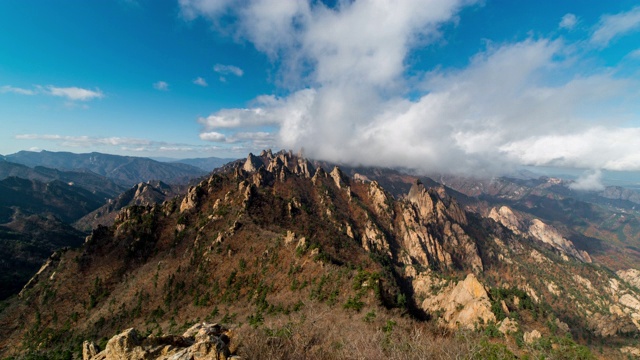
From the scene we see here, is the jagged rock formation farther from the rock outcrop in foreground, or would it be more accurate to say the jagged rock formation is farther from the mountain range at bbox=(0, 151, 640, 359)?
the rock outcrop in foreground

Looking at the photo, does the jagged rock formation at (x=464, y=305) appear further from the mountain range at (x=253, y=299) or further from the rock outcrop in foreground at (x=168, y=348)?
the rock outcrop in foreground at (x=168, y=348)

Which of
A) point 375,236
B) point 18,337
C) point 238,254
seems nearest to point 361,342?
point 238,254

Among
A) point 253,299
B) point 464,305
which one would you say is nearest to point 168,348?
point 253,299

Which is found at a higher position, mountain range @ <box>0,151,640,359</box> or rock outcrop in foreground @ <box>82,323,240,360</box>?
rock outcrop in foreground @ <box>82,323,240,360</box>

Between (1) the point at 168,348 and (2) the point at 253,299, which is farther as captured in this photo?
(2) the point at 253,299

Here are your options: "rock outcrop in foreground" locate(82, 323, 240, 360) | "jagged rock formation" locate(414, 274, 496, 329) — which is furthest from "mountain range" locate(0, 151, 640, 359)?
"jagged rock formation" locate(414, 274, 496, 329)

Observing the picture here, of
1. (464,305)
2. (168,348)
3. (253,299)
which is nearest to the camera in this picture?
(168,348)

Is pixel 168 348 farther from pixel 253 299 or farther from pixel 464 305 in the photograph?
pixel 464 305

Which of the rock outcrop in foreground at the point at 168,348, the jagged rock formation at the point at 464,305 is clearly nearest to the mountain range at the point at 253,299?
the rock outcrop in foreground at the point at 168,348

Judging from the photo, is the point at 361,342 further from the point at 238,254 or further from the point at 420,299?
the point at 420,299

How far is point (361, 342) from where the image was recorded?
2305 centimetres

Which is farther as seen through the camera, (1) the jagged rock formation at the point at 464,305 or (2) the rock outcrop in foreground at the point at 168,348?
(1) the jagged rock formation at the point at 464,305

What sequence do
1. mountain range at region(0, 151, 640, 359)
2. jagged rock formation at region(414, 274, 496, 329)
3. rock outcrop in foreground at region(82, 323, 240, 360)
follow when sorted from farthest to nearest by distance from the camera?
jagged rock formation at region(414, 274, 496, 329), mountain range at region(0, 151, 640, 359), rock outcrop in foreground at region(82, 323, 240, 360)

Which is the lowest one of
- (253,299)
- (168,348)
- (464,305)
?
(253,299)
